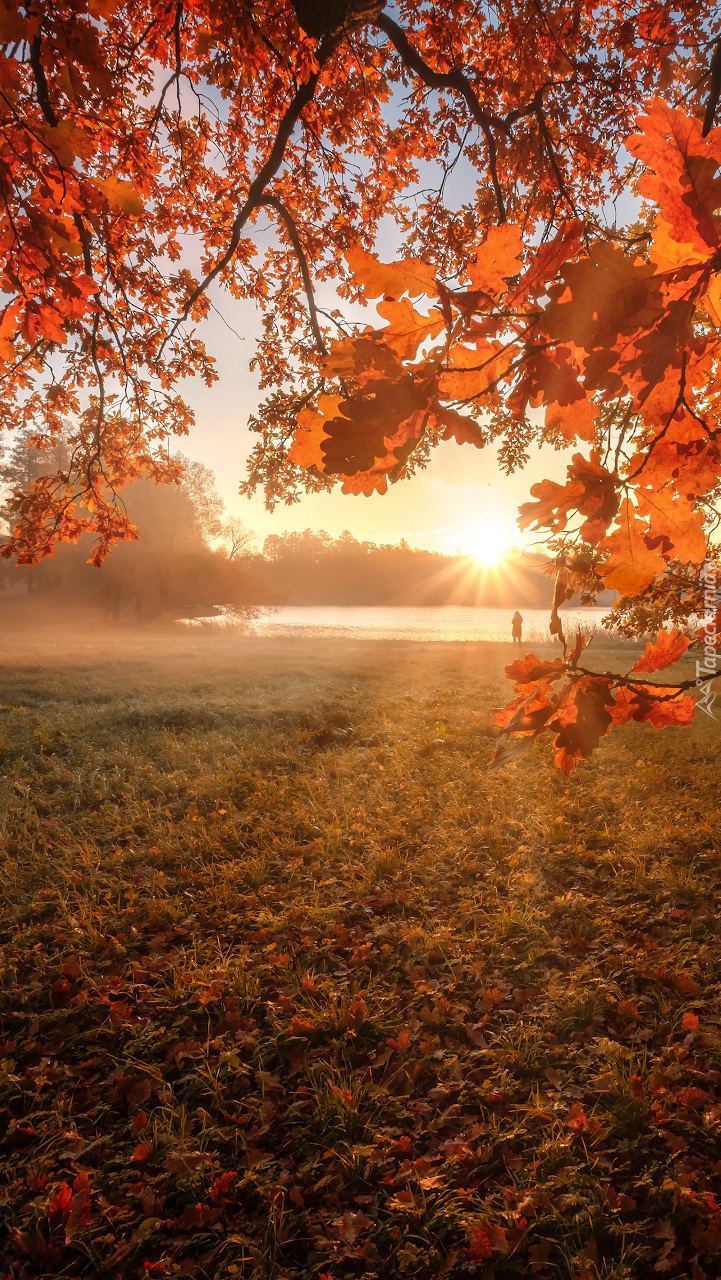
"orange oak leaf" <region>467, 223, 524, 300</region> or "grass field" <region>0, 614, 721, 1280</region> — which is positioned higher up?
"orange oak leaf" <region>467, 223, 524, 300</region>

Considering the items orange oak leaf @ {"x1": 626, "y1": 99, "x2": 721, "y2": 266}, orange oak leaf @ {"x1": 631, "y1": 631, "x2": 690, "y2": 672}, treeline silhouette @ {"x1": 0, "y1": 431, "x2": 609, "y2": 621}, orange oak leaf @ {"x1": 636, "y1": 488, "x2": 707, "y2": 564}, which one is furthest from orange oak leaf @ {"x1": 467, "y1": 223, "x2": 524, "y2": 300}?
treeline silhouette @ {"x1": 0, "y1": 431, "x2": 609, "y2": 621}

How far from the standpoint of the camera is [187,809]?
5.70 m

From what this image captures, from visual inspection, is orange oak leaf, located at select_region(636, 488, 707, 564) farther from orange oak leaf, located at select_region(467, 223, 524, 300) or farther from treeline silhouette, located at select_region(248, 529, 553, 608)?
→ treeline silhouette, located at select_region(248, 529, 553, 608)

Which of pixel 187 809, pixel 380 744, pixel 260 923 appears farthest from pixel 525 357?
pixel 380 744

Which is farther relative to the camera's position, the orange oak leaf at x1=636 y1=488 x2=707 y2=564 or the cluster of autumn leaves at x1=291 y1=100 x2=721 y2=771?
the orange oak leaf at x1=636 y1=488 x2=707 y2=564

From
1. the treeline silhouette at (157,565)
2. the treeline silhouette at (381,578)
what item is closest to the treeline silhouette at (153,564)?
the treeline silhouette at (157,565)

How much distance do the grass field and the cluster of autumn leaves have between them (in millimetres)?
2153

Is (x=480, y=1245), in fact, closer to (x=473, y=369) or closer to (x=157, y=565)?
(x=473, y=369)

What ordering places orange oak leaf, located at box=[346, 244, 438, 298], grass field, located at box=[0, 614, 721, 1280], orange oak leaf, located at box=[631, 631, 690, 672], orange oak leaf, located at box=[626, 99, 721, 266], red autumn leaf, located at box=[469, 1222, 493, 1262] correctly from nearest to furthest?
orange oak leaf, located at box=[626, 99, 721, 266] → orange oak leaf, located at box=[346, 244, 438, 298] → orange oak leaf, located at box=[631, 631, 690, 672] → red autumn leaf, located at box=[469, 1222, 493, 1262] → grass field, located at box=[0, 614, 721, 1280]

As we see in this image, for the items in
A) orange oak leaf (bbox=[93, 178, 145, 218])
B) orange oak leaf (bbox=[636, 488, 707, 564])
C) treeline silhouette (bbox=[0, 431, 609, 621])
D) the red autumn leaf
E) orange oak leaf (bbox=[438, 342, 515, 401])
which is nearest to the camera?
orange oak leaf (bbox=[438, 342, 515, 401])

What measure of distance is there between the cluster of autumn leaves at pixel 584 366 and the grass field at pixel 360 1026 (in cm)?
215

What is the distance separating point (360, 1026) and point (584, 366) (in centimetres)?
Answer: 344

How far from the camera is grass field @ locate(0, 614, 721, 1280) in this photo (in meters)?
2.05

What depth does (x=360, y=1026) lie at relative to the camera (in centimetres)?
303
